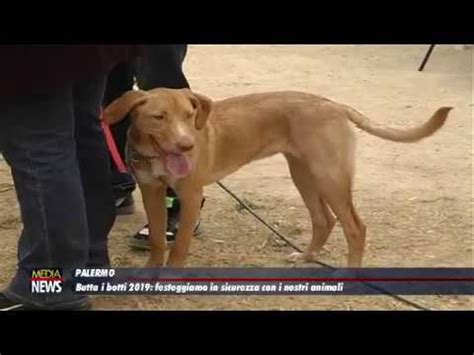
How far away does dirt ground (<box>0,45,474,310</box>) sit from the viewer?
111 inches

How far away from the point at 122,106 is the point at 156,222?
50 cm

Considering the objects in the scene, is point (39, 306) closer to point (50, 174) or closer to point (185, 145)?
point (50, 174)

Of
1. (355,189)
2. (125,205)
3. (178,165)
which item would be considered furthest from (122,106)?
(355,189)

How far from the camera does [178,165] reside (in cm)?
290

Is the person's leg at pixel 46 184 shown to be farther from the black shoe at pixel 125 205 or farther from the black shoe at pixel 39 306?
the black shoe at pixel 125 205

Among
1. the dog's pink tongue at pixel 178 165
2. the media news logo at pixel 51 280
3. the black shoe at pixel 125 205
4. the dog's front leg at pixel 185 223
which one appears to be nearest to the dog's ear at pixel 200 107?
the dog's pink tongue at pixel 178 165

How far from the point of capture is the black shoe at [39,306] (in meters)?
2.61

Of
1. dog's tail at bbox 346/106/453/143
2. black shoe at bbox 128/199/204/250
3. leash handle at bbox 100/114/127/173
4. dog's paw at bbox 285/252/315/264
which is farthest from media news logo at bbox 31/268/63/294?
dog's tail at bbox 346/106/453/143

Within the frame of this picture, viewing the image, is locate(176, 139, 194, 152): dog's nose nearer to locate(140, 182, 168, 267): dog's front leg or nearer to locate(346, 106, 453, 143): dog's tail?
locate(140, 182, 168, 267): dog's front leg

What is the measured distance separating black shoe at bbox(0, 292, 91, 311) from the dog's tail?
102 centimetres

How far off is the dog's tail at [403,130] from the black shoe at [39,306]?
3.35 feet

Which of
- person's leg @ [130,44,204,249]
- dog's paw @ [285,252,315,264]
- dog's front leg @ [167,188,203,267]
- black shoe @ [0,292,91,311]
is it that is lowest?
dog's paw @ [285,252,315,264]
